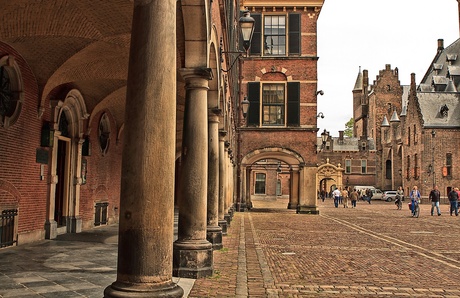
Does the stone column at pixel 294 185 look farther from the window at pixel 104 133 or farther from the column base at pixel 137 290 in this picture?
the column base at pixel 137 290

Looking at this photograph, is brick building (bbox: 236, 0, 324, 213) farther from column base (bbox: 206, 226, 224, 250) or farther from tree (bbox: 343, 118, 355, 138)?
tree (bbox: 343, 118, 355, 138)

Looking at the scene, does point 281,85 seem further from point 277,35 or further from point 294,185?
point 294,185

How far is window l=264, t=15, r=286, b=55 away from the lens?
27.4m

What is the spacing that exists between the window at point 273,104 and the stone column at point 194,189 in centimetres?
1995

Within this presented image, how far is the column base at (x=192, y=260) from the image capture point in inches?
274

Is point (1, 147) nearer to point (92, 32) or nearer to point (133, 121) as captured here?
point (92, 32)

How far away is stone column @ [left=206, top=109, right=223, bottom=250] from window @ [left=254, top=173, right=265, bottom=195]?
4914cm

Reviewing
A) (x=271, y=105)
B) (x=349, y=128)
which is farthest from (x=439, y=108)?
(x=349, y=128)

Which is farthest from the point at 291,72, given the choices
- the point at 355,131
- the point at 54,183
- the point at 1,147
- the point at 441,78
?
the point at 355,131

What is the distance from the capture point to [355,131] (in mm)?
92250

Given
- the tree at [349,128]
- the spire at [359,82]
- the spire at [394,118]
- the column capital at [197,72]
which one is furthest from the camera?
the tree at [349,128]

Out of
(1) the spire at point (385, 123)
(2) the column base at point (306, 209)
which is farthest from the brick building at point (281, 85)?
(1) the spire at point (385, 123)

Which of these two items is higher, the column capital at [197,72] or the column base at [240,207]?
the column capital at [197,72]

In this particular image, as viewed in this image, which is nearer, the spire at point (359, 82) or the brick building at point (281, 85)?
the brick building at point (281, 85)
